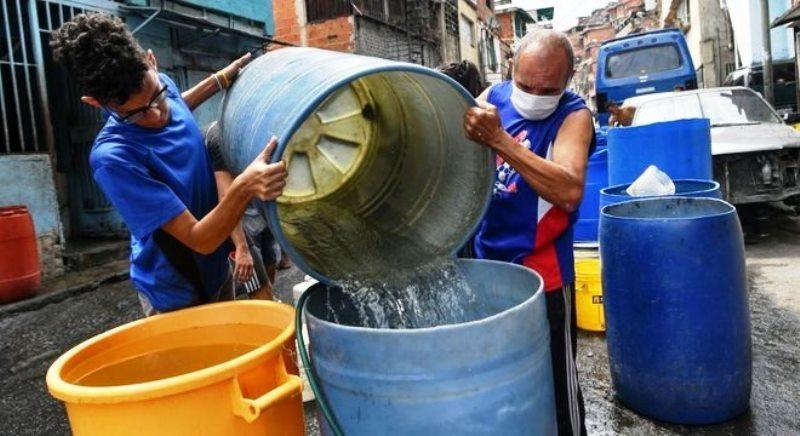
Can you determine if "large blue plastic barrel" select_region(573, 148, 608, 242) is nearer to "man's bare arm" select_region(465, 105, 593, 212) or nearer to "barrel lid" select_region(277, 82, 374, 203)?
"man's bare arm" select_region(465, 105, 593, 212)

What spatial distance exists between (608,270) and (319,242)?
1590 mm

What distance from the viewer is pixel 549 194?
188cm

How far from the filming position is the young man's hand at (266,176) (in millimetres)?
1462

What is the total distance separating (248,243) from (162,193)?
1.87 metres

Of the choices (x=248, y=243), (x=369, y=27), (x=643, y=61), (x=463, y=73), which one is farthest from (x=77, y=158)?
(x=643, y=61)

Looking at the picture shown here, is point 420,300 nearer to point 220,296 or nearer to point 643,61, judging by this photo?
point 220,296

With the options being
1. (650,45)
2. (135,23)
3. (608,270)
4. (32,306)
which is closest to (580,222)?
(608,270)

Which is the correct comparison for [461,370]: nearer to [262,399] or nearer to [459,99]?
[262,399]

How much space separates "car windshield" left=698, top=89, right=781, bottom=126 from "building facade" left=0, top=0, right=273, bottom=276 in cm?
665

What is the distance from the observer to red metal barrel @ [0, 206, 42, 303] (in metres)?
5.77

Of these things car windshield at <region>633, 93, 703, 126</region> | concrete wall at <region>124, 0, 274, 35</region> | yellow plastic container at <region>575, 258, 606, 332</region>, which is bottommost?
yellow plastic container at <region>575, 258, 606, 332</region>

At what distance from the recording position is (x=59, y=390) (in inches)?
53.5

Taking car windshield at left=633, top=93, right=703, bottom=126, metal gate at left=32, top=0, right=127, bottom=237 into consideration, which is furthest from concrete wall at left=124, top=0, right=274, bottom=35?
car windshield at left=633, top=93, right=703, bottom=126

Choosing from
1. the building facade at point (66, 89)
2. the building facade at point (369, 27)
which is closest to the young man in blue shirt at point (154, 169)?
the building facade at point (66, 89)
